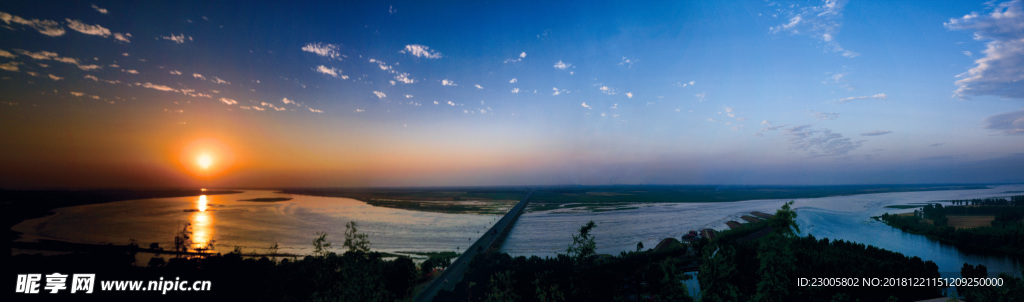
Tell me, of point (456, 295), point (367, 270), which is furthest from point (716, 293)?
point (456, 295)

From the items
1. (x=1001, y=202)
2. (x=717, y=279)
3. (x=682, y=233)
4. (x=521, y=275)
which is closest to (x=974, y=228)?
(x=682, y=233)

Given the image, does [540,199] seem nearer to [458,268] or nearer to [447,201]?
[447,201]

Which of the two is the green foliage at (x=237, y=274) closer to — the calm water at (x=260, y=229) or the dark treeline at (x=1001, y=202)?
the calm water at (x=260, y=229)

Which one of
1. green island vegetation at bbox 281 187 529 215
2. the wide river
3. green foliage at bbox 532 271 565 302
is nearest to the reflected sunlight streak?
the wide river

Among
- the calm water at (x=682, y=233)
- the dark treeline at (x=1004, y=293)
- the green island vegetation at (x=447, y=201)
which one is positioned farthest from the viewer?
the green island vegetation at (x=447, y=201)

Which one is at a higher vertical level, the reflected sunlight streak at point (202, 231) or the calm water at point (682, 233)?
the calm water at point (682, 233)

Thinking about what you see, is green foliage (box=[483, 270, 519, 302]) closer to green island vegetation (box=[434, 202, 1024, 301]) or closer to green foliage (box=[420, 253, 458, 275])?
green island vegetation (box=[434, 202, 1024, 301])

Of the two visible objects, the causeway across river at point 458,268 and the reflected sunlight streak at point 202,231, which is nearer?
the causeway across river at point 458,268

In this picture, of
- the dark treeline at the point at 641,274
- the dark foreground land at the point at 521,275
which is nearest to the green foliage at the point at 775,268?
the dark foreground land at the point at 521,275
